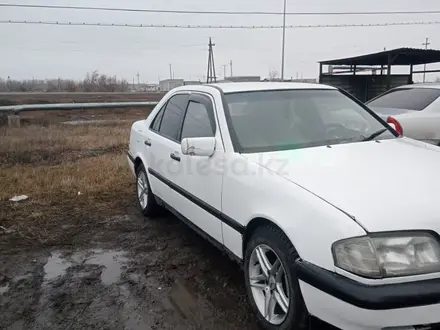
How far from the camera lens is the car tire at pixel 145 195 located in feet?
15.2

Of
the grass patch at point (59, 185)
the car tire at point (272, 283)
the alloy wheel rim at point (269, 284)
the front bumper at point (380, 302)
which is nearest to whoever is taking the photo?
the front bumper at point (380, 302)

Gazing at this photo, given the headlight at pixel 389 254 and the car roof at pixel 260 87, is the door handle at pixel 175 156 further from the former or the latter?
the headlight at pixel 389 254

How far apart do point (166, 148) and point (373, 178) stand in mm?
2168

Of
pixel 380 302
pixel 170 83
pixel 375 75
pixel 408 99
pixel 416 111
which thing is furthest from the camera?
pixel 170 83

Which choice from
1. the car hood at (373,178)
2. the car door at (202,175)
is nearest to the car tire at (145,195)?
the car door at (202,175)

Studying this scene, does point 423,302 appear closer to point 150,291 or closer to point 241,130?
point 241,130

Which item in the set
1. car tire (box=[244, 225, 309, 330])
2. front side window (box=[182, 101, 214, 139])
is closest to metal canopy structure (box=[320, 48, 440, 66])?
front side window (box=[182, 101, 214, 139])

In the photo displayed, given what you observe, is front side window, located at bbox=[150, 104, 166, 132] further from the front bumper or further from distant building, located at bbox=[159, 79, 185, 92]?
distant building, located at bbox=[159, 79, 185, 92]

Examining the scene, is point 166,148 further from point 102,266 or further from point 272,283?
point 272,283

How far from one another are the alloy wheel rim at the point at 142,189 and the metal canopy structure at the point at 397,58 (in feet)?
37.6

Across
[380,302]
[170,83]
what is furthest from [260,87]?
[170,83]

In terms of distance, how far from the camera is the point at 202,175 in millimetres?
3197

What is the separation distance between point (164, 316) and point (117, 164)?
15.9 feet

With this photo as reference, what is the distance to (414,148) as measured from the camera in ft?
9.90
